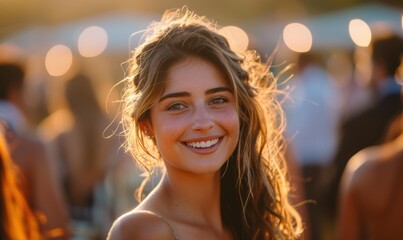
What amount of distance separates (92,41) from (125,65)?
3.62m

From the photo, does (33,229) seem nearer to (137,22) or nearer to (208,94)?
(208,94)

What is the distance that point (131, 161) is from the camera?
9648mm

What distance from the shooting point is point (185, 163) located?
4.09 meters

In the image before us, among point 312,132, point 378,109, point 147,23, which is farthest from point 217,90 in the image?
point 147,23

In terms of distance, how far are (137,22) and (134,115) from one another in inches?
658

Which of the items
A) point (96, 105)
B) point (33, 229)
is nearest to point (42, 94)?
point (96, 105)

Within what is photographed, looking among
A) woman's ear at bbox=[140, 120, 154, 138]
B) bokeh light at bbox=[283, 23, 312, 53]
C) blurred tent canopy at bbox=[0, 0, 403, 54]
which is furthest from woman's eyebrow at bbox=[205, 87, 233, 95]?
bokeh light at bbox=[283, 23, 312, 53]

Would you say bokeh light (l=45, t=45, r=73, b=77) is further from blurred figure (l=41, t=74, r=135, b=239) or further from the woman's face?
the woman's face

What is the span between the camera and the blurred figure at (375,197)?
570cm

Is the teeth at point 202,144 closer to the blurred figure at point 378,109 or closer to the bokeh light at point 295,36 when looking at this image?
the blurred figure at point 378,109

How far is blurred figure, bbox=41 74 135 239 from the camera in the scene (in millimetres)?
8828

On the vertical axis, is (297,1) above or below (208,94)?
below

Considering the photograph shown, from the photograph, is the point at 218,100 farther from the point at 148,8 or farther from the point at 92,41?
the point at 148,8

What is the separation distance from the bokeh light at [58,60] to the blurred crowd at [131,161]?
24.9ft
